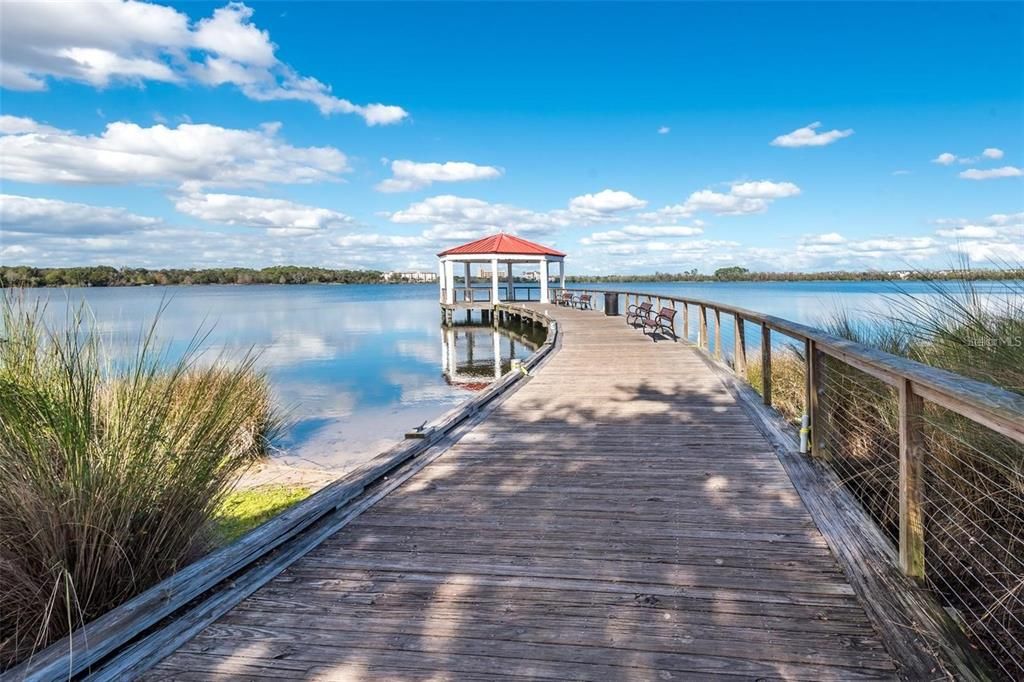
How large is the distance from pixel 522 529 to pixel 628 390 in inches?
155

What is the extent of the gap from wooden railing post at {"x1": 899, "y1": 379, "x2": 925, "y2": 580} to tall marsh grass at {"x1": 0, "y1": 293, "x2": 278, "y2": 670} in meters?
2.97

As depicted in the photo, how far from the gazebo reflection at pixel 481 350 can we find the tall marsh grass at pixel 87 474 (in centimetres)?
960

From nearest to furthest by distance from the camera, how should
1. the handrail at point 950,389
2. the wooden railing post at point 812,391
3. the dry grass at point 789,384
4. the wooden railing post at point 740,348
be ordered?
the handrail at point 950,389, the wooden railing post at point 812,391, the dry grass at point 789,384, the wooden railing post at point 740,348

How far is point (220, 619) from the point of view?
2.11 metres

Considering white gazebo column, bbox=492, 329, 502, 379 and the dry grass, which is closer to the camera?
the dry grass

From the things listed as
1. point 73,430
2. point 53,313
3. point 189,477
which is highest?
point 53,313

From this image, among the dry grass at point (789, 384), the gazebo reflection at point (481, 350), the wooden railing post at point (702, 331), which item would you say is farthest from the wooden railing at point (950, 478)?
the gazebo reflection at point (481, 350)

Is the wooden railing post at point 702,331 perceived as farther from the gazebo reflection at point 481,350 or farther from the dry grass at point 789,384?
the gazebo reflection at point 481,350

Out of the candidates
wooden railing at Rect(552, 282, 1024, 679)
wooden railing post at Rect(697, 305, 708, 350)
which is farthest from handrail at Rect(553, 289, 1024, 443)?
wooden railing post at Rect(697, 305, 708, 350)

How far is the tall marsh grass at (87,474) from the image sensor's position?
2086 mm

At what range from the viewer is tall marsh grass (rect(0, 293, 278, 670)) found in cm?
209

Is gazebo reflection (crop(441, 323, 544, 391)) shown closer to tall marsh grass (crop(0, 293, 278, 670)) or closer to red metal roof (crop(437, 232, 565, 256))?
red metal roof (crop(437, 232, 565, 256))

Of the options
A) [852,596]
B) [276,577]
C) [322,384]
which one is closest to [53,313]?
[276,577]

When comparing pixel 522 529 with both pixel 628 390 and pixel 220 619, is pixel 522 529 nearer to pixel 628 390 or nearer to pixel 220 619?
pixel 220 619
